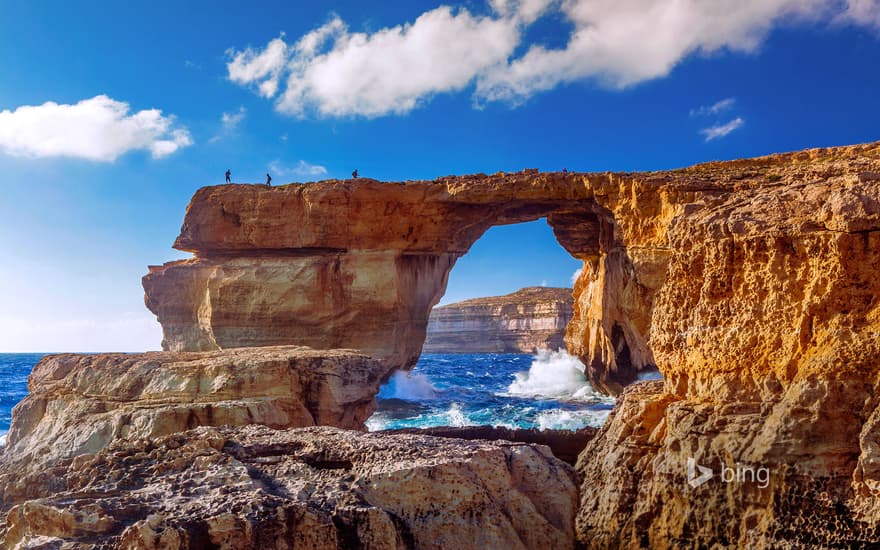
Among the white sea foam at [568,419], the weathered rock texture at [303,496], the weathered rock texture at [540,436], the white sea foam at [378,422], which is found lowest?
the white sea foam at [568,419]

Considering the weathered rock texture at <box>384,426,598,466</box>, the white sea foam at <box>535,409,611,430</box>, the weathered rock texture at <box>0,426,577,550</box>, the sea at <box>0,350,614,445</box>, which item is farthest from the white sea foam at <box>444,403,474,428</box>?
the weathered rock texture at <box>0,426,577,550</box>

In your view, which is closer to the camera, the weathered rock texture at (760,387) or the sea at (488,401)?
the weathered rock texture at (760,387)

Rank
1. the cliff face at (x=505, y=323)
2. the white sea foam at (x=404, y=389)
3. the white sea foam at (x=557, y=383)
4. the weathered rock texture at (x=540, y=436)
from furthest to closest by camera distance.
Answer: the cliff face at (x=505, y=323) → the white sea foam at (x=557, y=383) → the white sea foam at (x=404, y=389) → the weathered rock texture at (x=540, y=436)

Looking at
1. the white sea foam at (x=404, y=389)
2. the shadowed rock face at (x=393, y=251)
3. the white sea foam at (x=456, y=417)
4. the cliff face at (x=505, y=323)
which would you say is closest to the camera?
the shadowed rock face at (x=393, y=251)

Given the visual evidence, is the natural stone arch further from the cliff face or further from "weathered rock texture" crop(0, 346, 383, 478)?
the cliff face

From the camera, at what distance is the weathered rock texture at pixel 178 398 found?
30.3 ft

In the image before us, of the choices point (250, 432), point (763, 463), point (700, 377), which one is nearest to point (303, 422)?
point (250, 432)

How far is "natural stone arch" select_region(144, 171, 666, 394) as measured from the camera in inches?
919

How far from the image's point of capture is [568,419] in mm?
20734

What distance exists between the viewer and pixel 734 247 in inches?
227

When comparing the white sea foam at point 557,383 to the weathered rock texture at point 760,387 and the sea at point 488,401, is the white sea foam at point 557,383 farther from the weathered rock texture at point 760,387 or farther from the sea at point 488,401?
the weathered rock texture at point 760,387

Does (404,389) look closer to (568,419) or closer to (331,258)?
(331,258)

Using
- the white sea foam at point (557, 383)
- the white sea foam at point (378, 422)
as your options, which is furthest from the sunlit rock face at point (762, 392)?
the white sea foam at point (557, 383)

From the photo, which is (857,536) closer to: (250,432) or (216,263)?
(250,432)
